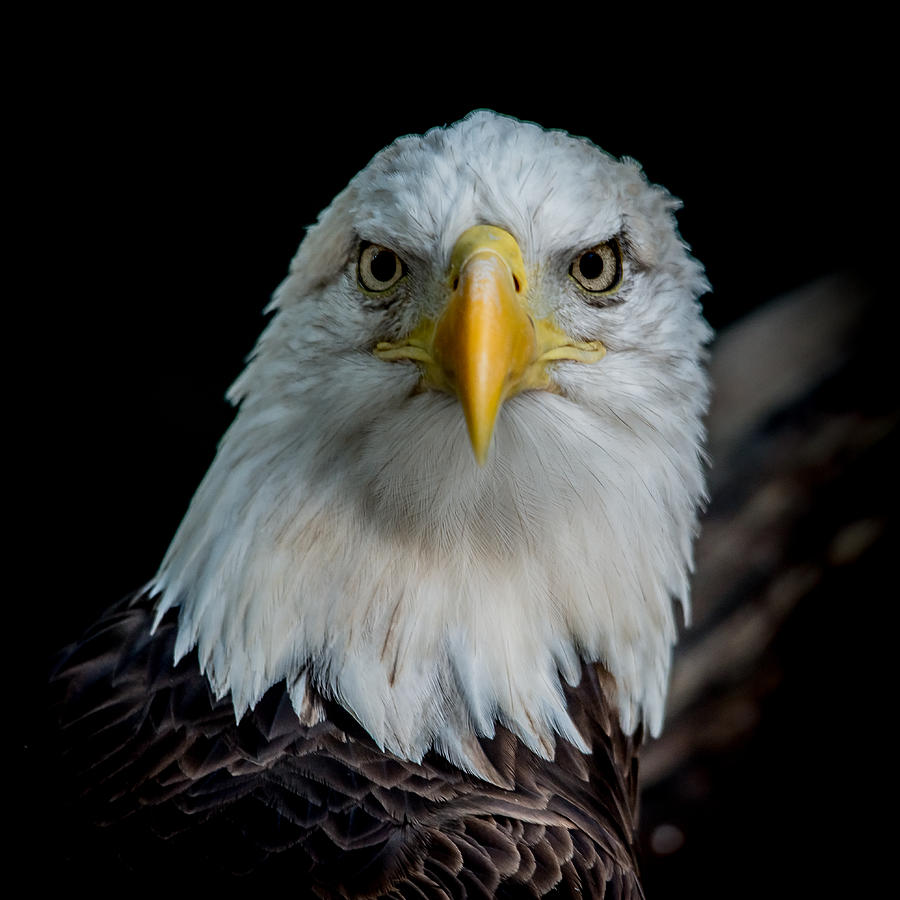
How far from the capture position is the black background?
403 cm

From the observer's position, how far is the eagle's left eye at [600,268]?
1777 millimetres

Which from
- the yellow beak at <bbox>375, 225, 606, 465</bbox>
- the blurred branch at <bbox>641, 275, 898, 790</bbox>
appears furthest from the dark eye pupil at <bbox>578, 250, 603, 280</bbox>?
the blurred branch at <bbox>641, 275, 898, 790</bbox>

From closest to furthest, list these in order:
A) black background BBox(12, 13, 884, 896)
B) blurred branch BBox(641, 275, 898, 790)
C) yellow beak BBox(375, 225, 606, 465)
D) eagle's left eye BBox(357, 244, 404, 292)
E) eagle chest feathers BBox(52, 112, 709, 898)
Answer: yellow beak BBox(375, 225, 606, 465) → eagle chest feathers BBox(52, 112, 709, 898) → eagle's left eye BBox(357, 244, 404, 292) → blurred branch BBox(641, 275, 898, 790) → black background BBox(12, 13, 884, 896)

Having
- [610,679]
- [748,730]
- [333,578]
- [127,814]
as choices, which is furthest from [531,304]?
[748,730]

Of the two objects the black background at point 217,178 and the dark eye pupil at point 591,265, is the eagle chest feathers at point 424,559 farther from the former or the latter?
the black background at point 217,178

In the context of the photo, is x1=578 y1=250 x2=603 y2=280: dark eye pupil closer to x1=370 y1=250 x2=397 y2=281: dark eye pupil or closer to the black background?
x1=370 y1=250 x2=397 y2=281: dark eye pupil

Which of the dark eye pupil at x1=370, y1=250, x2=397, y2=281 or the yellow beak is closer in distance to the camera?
the yellow beak

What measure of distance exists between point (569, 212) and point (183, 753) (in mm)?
1067

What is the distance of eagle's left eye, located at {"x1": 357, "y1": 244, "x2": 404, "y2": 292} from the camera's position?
1.74 meters

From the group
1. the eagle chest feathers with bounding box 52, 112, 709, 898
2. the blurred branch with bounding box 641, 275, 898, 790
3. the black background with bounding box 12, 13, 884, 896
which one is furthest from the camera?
the black background with bounding box 12, 13, 884, 896

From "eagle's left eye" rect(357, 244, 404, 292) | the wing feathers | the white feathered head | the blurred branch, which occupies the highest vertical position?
"eagle's left eye" rect(357, 244, 404, 292)

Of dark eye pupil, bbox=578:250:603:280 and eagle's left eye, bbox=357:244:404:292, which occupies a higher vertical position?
eagle's left eye, bbox=357:244:404:292

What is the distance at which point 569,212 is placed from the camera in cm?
172

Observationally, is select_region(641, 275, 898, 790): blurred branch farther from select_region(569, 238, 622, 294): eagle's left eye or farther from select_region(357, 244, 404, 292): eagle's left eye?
select_region(357, 244, 404, 292): eagle's left eye
